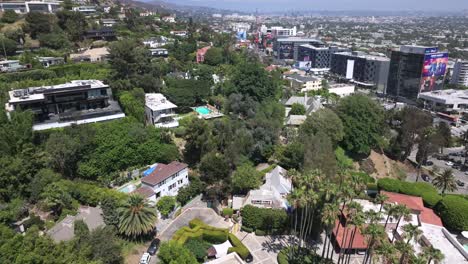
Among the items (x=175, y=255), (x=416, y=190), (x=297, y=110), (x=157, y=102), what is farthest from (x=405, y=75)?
(x=175, y=255)

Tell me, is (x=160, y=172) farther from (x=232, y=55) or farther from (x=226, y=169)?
(x=232, y=55)

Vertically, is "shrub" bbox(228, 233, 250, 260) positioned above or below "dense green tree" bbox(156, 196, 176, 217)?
below

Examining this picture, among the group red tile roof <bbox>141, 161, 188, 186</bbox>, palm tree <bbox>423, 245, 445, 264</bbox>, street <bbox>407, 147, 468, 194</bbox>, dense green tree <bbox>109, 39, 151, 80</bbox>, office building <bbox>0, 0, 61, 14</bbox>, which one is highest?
office building <bbox>0, 0, 61, 14</bbox>

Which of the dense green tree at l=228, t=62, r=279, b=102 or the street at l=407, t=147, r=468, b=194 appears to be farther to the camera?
the dense green tree at l=228, t=62, r=279, b=102

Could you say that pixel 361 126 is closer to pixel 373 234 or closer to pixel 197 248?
pixel 373 234

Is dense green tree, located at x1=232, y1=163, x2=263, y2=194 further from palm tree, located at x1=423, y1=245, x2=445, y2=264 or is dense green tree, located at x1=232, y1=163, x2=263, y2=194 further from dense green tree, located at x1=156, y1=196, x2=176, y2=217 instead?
palm tree, located at x1=423, y1=245, x2=445, y2=264

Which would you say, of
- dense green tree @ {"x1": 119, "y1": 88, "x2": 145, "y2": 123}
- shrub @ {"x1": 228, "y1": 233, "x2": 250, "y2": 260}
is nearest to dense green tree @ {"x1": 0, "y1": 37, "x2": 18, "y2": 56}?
dense green tree @ {"x1": 119, "y1": 88, "x2": 145, "y2": 123}

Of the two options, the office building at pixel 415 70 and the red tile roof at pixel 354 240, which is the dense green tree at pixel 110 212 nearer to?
the red tile roof at pixel 354 240
